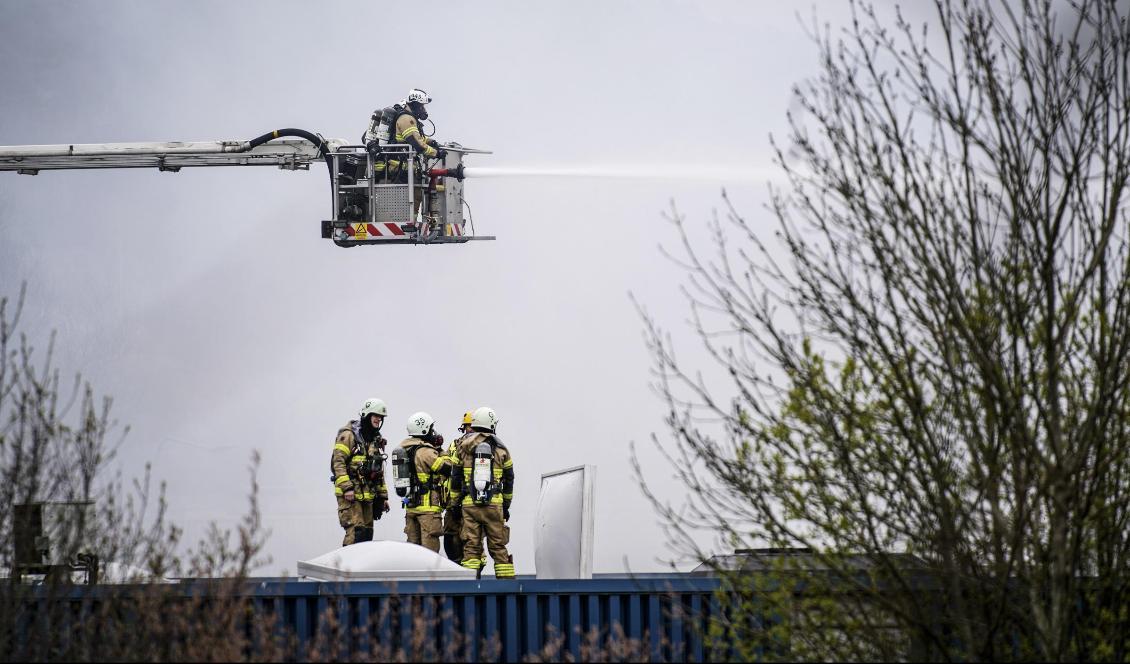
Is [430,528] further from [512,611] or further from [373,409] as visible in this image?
[512,611]

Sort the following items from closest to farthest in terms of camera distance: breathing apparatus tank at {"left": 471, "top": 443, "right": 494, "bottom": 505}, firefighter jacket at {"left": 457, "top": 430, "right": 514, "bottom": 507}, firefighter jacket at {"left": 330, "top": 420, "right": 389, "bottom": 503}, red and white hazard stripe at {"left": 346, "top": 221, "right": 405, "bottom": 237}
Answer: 1. breathing apparatus tank at {"left": 471, "top": 443, "right": 494, "bottom": 505}
2. firefighter jacket at {"left": 457, "top": 430, "right": 514, "bottom": 507}
3. firefighter jacket at {"left": 330, "top": 420, "right": 389, "bottom": 503}
4. red and white hazard stripe at {"left": 346, "top": 221, "right": 405, "bottom": 237}

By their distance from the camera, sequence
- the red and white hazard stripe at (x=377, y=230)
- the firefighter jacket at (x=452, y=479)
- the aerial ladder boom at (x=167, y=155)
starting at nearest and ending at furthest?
1. the firefighter jacket at (x=452, y=479)
2. the red and white hazard stripe at (x=377, y=230)
3. the aerial ladder boom at (x=167, y=155)

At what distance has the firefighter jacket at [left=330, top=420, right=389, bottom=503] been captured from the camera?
11.9 m

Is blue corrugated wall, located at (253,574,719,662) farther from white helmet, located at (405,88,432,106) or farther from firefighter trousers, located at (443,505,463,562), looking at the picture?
white helmet, located at (405,88,432,106)

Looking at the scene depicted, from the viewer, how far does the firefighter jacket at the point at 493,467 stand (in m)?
11.4

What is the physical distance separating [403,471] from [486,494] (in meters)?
1.13

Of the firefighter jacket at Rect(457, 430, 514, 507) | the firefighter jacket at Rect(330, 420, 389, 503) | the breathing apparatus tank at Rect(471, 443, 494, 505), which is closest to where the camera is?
the breathing apparatus tank at Rect(471, 443, 494, 505)

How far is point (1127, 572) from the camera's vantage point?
5.34 metres

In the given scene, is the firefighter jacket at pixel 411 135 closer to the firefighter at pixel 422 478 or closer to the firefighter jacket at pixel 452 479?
the firefighter at pixel 422 478

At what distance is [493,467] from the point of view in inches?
449

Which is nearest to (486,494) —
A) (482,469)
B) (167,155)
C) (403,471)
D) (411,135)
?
(482,469)

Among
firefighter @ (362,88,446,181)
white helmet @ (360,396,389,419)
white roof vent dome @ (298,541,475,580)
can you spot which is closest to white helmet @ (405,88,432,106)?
firefighter @ (362,88,446,181)

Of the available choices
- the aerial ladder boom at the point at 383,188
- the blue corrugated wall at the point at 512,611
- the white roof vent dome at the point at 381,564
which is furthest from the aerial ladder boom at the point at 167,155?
the blue corrugated wall at the point at 512,611

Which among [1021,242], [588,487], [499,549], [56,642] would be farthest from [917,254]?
[499,549]
